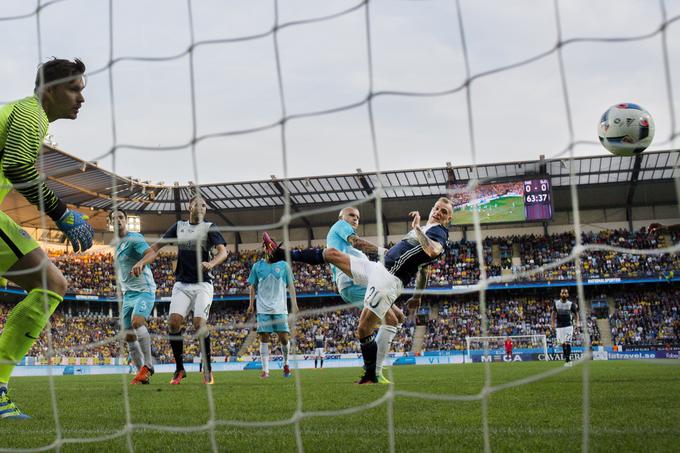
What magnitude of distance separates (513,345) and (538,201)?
25.9ft

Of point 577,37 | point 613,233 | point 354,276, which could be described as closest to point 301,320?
point 613,233

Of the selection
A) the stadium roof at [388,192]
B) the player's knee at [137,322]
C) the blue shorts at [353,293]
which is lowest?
the player's knee at [137,322]

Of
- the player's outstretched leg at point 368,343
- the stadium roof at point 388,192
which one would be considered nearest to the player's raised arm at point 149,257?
the player's outstretched leg at point 368,343

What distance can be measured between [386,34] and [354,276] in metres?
2.85

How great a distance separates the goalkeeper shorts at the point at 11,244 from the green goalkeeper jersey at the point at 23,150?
184 millimetres

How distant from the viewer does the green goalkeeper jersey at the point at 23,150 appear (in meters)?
3.40

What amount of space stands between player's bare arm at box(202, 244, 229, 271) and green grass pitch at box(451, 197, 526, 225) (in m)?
23.0

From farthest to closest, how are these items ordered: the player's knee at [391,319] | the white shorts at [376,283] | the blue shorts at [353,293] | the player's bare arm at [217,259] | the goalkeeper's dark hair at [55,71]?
the blue shorts at [353,293]
the player's knee at [391,319]
the player's bare arm at [217,259]
the white shorts at [376,283]
the goalkeeper's dark hair at [55,71]

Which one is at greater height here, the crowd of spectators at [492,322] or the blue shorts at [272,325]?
the blue shorts at [272,325]

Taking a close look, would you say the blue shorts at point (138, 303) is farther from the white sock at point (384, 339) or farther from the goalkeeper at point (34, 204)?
the goalkeeper at point (34, 204)

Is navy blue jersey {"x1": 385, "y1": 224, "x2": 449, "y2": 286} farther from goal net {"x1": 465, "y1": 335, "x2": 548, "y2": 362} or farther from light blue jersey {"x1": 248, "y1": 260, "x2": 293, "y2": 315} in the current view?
goal net {"x1": 465, "y1": 335, "x2": 548, "y2": 362}

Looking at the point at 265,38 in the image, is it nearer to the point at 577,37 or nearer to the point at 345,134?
the point at 345,134

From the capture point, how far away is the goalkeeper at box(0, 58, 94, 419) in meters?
3.45

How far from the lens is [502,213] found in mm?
28750
